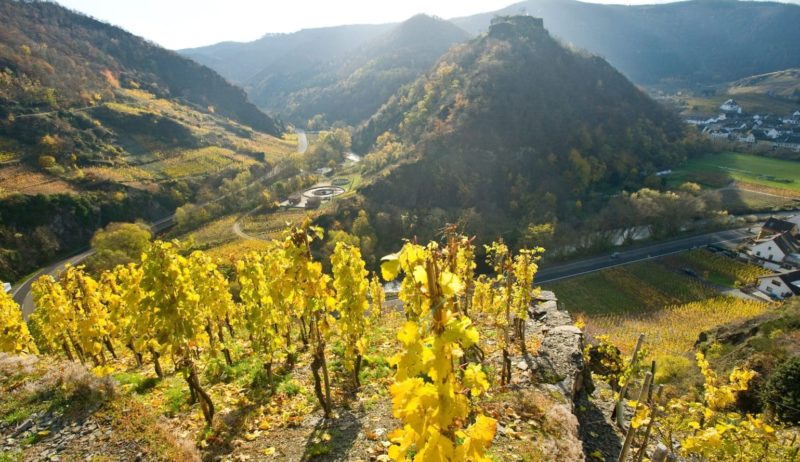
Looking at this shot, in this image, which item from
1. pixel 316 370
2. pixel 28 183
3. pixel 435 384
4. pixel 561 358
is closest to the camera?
pixel 435 384

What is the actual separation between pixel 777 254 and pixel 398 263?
68.5m

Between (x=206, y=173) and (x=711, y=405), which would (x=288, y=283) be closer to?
(x=711, y=405)

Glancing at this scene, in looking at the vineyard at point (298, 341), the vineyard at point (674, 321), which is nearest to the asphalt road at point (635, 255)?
the vineyard at point (674, 321)

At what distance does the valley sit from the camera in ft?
26.9

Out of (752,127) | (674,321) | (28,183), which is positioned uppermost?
(28,183)

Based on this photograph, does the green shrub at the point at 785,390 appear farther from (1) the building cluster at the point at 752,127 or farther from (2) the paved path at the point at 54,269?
(1) the building cluster at the point at 752,127

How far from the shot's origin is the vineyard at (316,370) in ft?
11.4

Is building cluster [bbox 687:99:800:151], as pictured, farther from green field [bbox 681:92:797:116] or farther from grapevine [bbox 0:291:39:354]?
grapevine [bbox 0:291:39:354]

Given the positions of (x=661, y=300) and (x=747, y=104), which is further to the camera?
(x=747, y=104)

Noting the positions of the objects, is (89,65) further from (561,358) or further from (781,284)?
(781,284)

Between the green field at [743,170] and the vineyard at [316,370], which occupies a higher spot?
the vineyard at [316,370]

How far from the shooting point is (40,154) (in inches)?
2505

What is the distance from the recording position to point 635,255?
54.1 metres

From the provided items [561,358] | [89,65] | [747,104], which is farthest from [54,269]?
[747,104]
